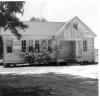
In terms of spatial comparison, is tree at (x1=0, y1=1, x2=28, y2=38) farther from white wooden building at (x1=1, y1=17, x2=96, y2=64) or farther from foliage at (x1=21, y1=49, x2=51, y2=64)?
white wooden building at (x1=1, y1=17, x2=96, y2=64)

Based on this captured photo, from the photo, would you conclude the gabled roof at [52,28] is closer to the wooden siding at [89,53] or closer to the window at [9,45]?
the wooden siding at [89,53]

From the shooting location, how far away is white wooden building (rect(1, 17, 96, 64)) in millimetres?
20750

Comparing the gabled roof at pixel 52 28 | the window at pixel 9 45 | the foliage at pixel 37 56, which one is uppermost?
the gabled roof at pixel 52 28

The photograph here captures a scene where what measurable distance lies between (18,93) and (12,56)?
1328 centimetres

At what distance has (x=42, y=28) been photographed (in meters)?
22.6

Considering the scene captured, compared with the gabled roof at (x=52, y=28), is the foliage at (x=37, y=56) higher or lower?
lower

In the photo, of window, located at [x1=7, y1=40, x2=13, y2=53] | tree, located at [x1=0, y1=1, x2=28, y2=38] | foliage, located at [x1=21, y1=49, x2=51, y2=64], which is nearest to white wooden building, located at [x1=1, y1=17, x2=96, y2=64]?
window, located at [x1=7, y1=40, x2=13, y2=53]

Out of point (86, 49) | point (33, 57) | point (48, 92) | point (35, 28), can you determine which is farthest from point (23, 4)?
point (86, 49)

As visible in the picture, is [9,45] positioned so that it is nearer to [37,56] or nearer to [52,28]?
[37,56]

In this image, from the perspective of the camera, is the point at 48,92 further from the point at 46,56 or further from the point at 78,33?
the point at 78,33

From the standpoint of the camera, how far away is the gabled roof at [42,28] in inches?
842

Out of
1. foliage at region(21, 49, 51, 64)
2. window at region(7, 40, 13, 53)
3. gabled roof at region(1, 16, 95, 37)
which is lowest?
foliage at region(21, 49, 51, 64)

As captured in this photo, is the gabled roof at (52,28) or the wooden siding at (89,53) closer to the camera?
the gabled roof at (52,28)

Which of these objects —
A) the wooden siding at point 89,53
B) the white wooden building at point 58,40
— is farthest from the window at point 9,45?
the wooden siding at point 89,53
